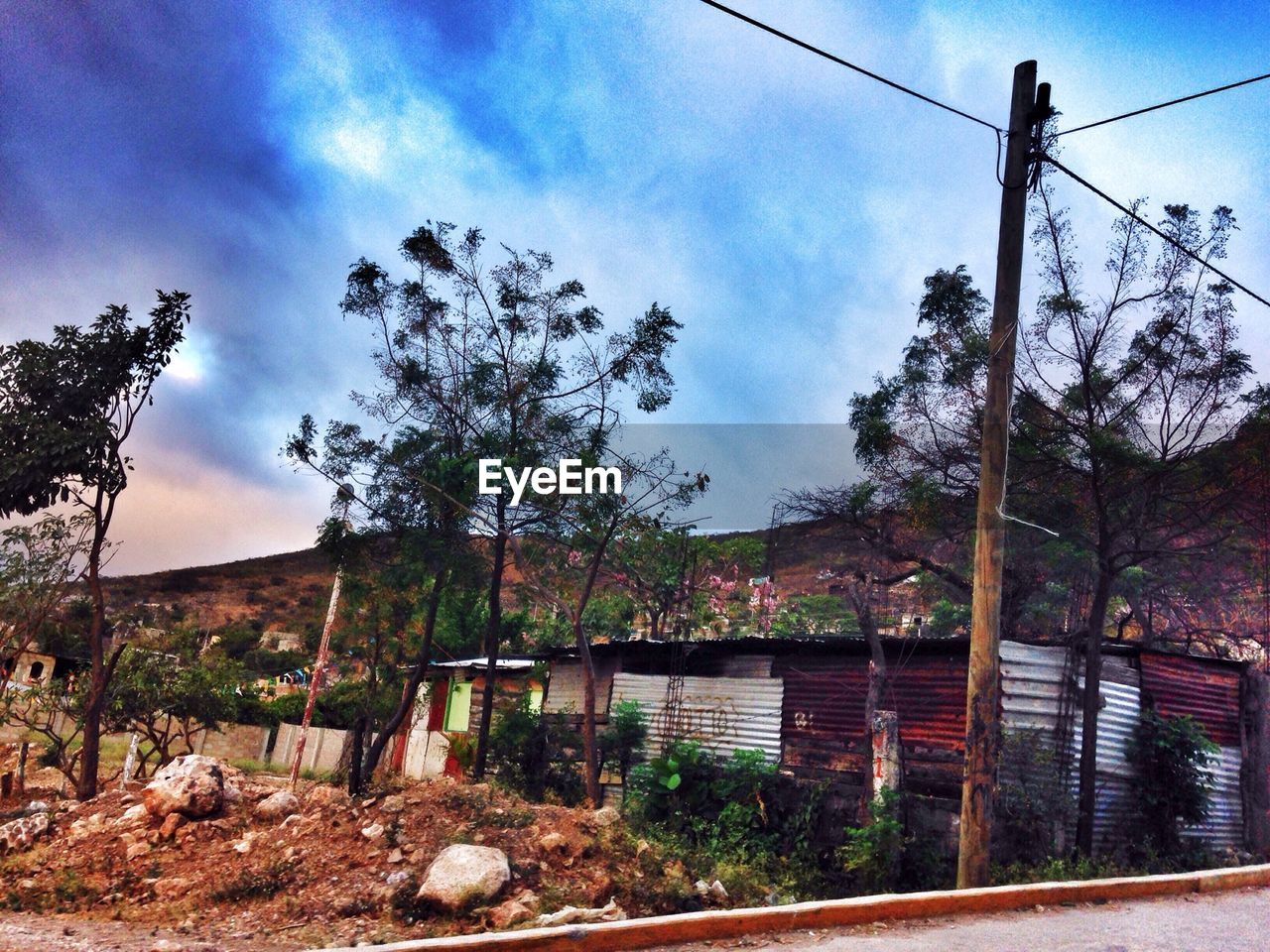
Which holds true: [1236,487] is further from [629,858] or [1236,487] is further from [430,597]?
[430,597]

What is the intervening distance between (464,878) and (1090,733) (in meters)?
9.75

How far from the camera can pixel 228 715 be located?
2378 centimetres

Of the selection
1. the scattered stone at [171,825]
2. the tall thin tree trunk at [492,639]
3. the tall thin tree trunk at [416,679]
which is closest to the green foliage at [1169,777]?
the tall thin tree trunk at [492,639]

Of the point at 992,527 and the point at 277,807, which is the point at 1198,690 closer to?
the point at 992,527

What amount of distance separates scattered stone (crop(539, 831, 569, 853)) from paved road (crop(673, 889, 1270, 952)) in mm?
3999

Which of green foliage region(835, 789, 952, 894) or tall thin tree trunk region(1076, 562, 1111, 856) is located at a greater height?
tall thin tree trunk region(1076, 562, 1111, 856)

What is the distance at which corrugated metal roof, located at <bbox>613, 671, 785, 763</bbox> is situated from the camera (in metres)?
17.8

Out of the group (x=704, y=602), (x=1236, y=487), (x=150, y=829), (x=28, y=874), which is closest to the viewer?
(x=28, y=874)

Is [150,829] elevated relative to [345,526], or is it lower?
lower

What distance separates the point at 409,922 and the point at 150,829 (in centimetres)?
537

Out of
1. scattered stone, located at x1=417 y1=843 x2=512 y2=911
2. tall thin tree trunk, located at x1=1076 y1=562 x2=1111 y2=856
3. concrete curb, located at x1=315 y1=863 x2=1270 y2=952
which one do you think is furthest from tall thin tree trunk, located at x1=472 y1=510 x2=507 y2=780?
concrete curb, located at x1=315 y1=863 x2=1270 y2=952

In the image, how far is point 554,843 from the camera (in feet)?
33.2

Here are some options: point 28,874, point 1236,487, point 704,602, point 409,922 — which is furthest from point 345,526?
point 1236,487
